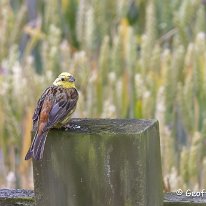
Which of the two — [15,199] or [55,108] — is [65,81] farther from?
[15,199]

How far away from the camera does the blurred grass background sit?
159cm

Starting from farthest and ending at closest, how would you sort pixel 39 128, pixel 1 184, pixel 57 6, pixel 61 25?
pixel 61 25
pixel 57 6
pixel 1 184
pixel 39 128

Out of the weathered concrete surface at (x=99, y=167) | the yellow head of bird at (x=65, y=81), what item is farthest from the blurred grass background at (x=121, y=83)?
the weathered concrete surface at (x=99, y=167)

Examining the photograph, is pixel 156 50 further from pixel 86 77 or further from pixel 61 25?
pixel 61 25

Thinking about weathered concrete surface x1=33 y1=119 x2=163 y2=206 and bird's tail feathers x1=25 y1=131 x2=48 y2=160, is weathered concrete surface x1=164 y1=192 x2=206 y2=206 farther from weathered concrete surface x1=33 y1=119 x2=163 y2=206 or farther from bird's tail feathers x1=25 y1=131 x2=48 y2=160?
bird's tail feathers x1=25 y1=131 x2=48 y2=160

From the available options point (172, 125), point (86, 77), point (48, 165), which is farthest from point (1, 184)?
point (48, 165)

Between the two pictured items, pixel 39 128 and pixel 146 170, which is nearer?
pixel 146 170

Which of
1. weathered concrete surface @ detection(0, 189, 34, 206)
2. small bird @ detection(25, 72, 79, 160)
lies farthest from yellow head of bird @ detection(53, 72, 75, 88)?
weathered concrete surface @ detection(0, 189, 34, 206)

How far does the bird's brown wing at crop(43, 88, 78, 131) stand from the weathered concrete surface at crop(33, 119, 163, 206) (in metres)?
0.12

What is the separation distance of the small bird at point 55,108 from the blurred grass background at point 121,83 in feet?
0.98

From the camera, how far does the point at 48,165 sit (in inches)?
34.2

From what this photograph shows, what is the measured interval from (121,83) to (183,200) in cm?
86

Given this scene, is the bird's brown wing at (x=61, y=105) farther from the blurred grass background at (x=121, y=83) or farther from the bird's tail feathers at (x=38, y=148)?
the blurred grass background at (x=121, y=83)

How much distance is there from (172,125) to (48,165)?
950mm
